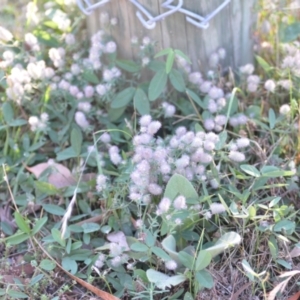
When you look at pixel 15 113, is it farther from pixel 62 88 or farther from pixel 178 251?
pixel 178 251

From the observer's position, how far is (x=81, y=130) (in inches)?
89.9

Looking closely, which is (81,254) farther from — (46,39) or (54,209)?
(46,39)

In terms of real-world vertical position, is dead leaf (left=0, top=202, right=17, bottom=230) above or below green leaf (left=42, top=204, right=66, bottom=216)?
below

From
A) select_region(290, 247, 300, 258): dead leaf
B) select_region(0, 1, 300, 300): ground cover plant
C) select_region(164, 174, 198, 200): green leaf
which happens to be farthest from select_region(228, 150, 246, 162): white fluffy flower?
select_region(290, 247, 300, 258): dead leaf

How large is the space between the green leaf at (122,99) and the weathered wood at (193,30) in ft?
0.60

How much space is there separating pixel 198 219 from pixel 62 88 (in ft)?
2.69

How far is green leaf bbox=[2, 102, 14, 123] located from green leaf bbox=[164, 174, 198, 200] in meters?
0.80

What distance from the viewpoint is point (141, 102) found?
220 cm

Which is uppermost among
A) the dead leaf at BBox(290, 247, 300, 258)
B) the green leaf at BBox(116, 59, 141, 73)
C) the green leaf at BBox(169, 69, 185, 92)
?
the green leaf at BBox(116, 59, 141, 73)

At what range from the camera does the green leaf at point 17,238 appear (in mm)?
1857

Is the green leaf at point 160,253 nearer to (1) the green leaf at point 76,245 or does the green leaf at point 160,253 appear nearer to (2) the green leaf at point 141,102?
(1) the green leaf at point 76,245

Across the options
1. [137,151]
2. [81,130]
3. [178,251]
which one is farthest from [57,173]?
[178,251]

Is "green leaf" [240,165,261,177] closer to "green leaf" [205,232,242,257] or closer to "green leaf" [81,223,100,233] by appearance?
"green leaf" [205,232,242,257]

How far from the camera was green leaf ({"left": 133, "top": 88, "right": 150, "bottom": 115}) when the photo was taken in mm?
2188
